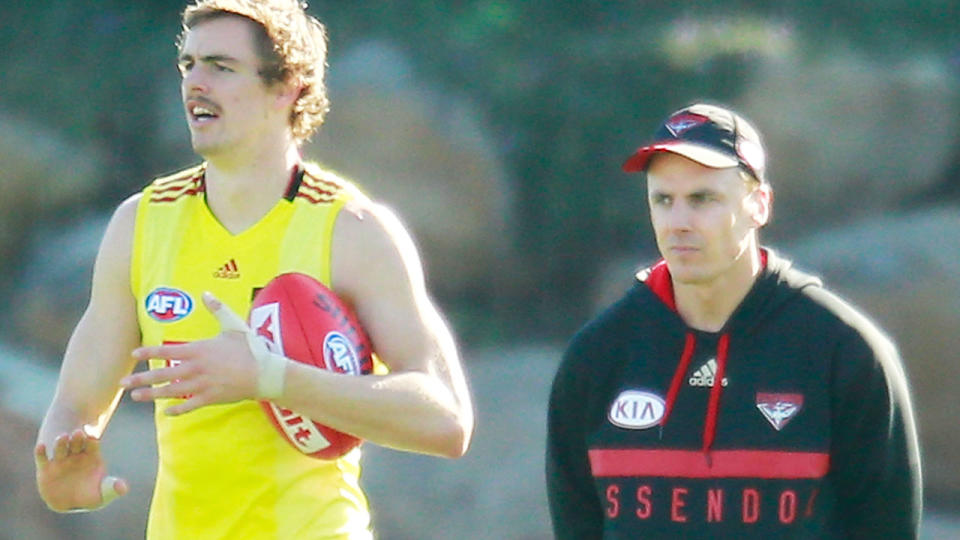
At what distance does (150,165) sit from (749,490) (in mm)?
4044

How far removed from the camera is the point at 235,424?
360 cm

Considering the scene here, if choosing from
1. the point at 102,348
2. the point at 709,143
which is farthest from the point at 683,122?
the point at 102,348

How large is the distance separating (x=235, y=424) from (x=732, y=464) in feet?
3.14

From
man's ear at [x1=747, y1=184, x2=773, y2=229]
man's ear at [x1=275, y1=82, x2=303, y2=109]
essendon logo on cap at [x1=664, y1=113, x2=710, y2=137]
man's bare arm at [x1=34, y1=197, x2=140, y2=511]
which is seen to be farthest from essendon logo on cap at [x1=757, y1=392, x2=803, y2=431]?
man's bare arm at [x1=34, y1=197, x2=140, y2=511]

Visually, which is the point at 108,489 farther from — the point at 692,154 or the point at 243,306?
the point at 692,154

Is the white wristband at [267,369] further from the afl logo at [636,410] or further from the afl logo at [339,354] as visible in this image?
the afl logo at [636,410]

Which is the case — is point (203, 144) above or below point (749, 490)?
above

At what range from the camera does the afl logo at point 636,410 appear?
11.0ft

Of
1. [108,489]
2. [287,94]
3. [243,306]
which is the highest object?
[287,94]

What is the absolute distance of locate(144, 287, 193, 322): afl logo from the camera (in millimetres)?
3639

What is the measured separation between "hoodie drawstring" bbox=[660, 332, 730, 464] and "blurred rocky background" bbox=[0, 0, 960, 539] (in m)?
3.01

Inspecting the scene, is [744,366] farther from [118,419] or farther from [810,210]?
[118,419]

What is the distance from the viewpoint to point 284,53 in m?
3.80

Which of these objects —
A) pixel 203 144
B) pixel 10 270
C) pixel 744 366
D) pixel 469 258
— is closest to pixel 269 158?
pixel 203 144
